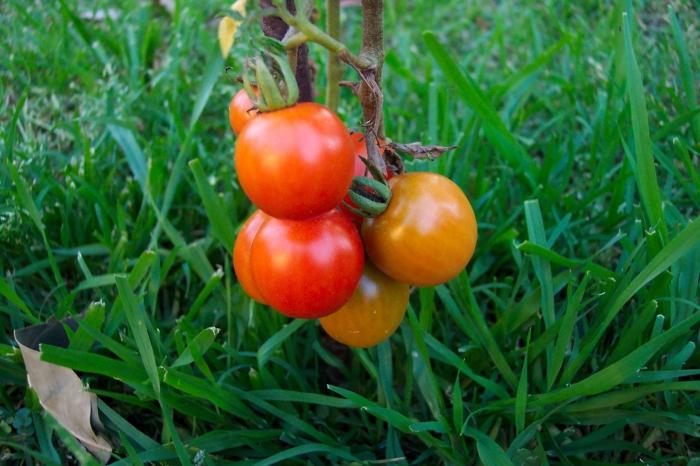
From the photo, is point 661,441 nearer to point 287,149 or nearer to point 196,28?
point 287,149

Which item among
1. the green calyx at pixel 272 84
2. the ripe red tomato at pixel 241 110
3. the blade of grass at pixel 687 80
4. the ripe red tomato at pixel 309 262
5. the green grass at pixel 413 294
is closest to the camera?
the green calyx at pixel 272 84

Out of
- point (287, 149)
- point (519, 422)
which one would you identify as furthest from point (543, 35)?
point (287, 149)

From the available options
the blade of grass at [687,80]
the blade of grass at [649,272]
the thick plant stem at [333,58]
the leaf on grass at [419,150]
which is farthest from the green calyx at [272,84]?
the blade of grass at [687,80]

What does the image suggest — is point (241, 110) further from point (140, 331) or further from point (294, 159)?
point (140, 331)

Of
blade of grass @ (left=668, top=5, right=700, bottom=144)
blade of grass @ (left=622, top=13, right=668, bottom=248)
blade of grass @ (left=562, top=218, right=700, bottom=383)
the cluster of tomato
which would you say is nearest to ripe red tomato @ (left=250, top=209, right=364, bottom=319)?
the cluster of tomato

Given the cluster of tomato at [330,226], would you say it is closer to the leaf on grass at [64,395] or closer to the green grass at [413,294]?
the green grass at [413,294]
